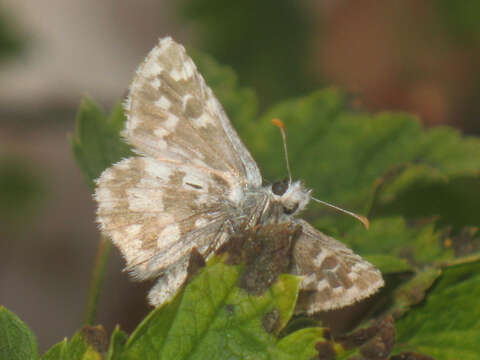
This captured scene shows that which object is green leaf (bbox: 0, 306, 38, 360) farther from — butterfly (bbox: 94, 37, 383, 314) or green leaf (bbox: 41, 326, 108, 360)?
butterfly (bbox: 94, 37, 383, 314)

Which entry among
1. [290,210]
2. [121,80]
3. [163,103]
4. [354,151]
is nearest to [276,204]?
A: [290,210]

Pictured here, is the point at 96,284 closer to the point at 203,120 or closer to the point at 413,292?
the point at 203,120

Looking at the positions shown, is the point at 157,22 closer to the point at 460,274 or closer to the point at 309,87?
the point at 309,87

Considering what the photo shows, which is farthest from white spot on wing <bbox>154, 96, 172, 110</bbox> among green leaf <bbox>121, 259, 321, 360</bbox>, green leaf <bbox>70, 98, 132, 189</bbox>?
green leaf <bbox>121, 259, 321, 360</bbox>

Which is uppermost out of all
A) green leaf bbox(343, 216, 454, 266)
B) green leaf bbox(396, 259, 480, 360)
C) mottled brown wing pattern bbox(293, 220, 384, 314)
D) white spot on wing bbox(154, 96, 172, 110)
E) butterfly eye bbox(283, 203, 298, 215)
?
white spot on wing bbox(154, 96, 172, 110)

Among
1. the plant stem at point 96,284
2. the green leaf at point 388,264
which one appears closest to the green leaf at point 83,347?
the plant stem at point 96,284

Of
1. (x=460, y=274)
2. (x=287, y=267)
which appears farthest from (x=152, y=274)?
(x=460, y=274)
